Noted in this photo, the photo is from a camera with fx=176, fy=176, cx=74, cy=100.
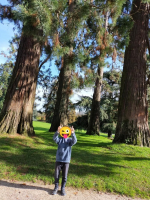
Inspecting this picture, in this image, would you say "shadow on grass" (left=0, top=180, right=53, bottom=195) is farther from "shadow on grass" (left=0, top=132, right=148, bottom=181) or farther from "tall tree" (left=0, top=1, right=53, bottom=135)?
"tall tree" (left=0, top=1, right=53, bottom=135)

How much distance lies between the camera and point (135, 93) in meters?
7.69

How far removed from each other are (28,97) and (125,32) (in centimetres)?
460

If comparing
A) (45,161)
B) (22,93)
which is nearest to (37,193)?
(45,161)

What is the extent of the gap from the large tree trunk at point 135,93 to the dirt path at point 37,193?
4.08 metres

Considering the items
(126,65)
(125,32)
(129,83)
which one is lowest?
(129,83)

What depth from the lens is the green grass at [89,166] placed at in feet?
12.7

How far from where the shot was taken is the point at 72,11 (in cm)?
569

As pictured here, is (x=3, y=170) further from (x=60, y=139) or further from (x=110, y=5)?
(x=110, y=5)

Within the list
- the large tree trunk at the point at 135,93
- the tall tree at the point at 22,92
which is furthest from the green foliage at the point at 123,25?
the tall tree at the point at 22,92

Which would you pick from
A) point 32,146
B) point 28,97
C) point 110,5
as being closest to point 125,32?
point 110,5

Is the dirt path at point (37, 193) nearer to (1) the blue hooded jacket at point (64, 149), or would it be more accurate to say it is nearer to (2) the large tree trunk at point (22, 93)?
(1) the blue hooded jacket at point (64, 149)

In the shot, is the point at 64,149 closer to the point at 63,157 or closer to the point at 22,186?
the point at 63,157

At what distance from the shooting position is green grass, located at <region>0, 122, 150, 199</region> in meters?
3.87

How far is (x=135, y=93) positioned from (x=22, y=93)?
15.9ft
